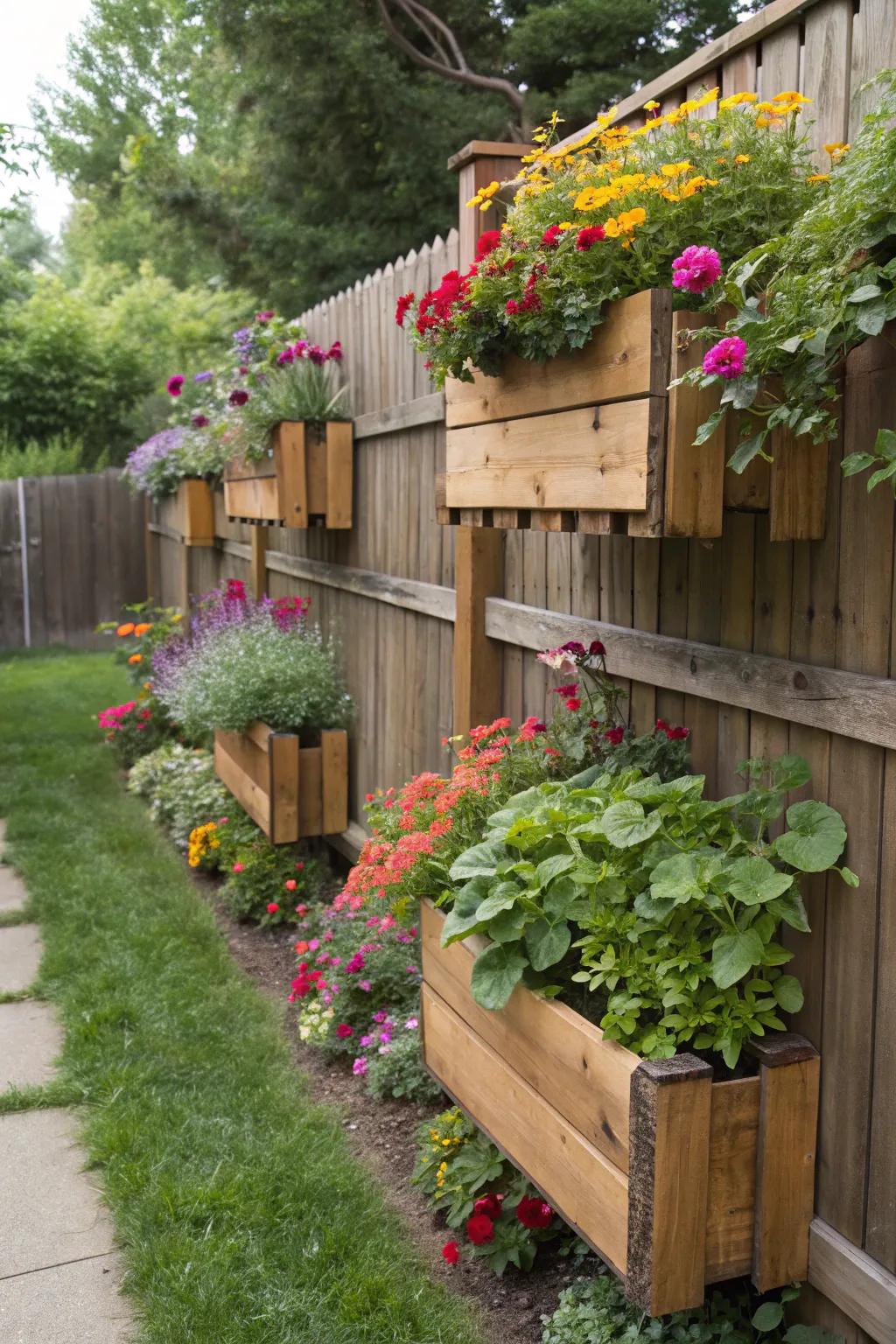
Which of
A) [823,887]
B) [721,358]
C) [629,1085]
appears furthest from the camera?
[823,887]

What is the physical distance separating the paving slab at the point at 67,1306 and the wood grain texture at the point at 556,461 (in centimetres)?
185

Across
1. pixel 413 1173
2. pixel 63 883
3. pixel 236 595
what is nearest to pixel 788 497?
pixel 413 1173

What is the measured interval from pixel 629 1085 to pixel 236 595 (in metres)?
4.87

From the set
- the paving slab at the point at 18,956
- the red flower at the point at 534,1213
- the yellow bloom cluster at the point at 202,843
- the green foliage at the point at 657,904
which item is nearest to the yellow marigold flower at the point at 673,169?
the green foliage at the point at 657,904

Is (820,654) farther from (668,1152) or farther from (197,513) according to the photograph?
(197,513)

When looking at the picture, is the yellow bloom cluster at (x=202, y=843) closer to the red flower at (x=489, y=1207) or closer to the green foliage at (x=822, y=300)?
the red flower at (x=489, y=1207)

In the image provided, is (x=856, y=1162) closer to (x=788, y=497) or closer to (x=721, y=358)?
(x=788, y=497)

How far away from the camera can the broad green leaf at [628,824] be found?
203cm

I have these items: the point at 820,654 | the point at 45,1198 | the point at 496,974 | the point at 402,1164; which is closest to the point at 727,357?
the point at 820,654

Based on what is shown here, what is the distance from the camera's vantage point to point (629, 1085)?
186 cm

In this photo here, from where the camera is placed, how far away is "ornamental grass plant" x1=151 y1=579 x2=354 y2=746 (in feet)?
15.8

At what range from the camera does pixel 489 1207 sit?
103 inches

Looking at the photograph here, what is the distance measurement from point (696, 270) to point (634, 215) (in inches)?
7.3

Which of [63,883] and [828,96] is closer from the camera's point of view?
[828,96]
